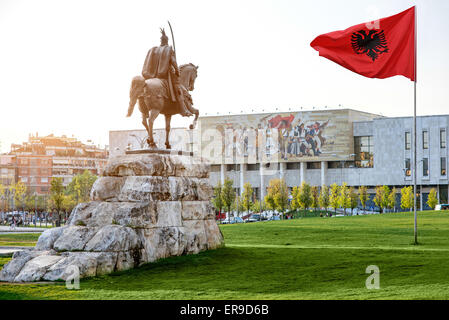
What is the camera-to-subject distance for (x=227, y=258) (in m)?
15.8

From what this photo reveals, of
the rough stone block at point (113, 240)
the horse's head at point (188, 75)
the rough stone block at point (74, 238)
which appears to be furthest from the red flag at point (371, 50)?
the rough stone block at point (74, 238)

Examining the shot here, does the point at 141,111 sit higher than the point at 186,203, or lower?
higher

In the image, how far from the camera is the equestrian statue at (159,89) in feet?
56.1

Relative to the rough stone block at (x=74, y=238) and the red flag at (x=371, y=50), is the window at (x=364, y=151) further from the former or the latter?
the rough stone block at (x=74, y=238)

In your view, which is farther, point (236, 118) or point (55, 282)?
point (236, 118)

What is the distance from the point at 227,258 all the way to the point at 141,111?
200 inches

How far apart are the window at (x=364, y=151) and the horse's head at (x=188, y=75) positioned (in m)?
84.4

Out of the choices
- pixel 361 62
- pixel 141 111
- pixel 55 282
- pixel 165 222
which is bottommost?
pixel 55 282

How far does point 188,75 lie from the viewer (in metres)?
19.0

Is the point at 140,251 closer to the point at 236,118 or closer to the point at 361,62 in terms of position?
the point at 361,62

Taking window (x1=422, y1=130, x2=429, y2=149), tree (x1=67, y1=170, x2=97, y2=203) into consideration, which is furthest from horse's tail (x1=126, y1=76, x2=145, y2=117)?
window (x1=422, y1=130, x2=429, y2=149)

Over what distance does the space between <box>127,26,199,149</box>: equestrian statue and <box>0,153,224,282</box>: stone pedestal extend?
5.13ft
